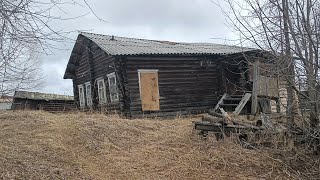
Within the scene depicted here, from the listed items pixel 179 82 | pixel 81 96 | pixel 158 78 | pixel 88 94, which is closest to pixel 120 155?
pixel 158 78

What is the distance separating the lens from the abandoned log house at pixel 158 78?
18.0m

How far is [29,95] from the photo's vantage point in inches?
1241

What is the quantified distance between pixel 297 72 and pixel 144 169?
3.84 metres

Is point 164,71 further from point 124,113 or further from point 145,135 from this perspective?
point 145,135

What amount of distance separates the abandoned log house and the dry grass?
6422 millimetres

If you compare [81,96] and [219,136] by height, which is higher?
[81,96]

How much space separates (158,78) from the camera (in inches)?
739

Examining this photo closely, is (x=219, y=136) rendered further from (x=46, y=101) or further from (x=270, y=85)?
(x=46, y=101)

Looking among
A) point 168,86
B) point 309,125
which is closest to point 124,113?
point 168,86

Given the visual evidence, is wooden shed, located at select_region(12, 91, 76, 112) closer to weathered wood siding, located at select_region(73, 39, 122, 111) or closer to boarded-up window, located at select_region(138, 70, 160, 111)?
weathered wood siding, located at select_region(73, 39, 122, 111)

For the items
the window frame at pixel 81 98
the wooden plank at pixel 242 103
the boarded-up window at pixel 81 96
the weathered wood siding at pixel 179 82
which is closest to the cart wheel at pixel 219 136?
the wooden plank at pixel 242 103

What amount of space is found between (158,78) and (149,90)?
0.82m

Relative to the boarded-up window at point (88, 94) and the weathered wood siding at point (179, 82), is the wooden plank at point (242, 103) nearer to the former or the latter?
the weathered wood siding at point (179, 82)

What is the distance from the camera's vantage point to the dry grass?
25.7 ft
